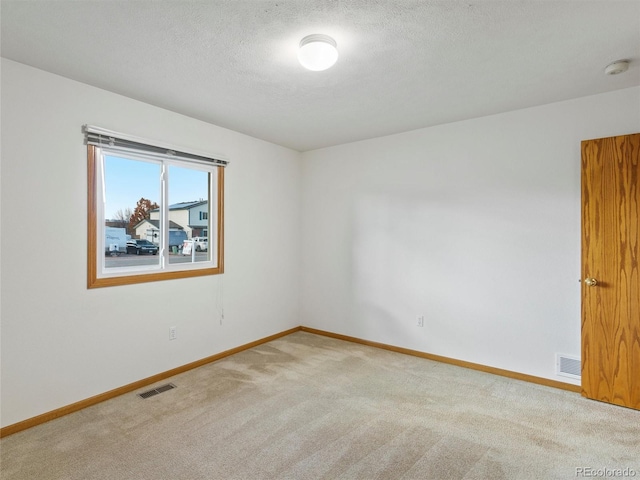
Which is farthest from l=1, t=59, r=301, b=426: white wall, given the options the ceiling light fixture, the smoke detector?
the smoke detector

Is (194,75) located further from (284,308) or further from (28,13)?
(284,308)

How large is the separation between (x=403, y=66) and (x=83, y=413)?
353cm

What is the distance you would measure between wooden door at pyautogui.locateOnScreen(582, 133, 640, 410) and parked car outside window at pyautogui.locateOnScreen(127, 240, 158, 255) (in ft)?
12.6

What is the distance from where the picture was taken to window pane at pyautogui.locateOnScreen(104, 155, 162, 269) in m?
2.93

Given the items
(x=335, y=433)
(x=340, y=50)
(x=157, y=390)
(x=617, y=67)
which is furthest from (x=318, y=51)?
(x=157, y=390)

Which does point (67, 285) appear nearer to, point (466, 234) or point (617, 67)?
point (466, 234)

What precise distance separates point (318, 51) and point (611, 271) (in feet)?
9.27

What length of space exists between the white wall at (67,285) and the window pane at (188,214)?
280mm

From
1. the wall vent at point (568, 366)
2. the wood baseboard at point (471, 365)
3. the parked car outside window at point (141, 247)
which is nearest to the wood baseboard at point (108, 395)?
the parked car outside window at point (141, 247)

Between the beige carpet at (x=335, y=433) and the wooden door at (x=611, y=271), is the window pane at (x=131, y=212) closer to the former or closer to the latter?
the beige carpet at (x=335, y=433)

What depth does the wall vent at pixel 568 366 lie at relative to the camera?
293 centimetres

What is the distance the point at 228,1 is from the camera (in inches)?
68.6

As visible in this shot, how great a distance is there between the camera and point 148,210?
321 centimetres

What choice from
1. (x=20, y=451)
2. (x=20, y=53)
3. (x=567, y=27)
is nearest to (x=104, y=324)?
(x=20, y=451)
